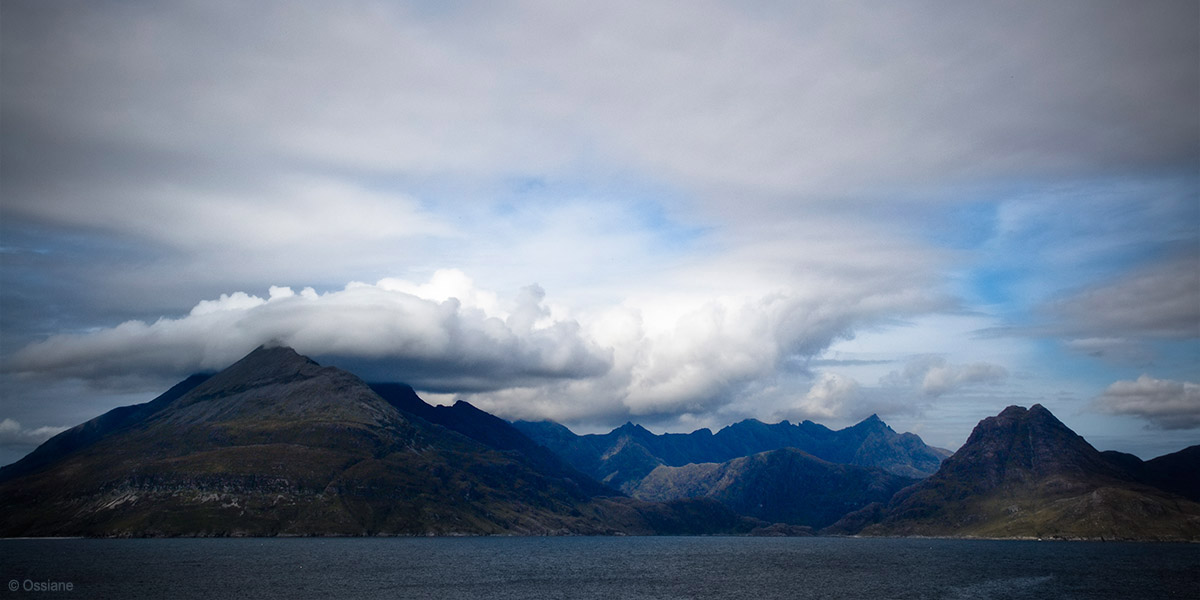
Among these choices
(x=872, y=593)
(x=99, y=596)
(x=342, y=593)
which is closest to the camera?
(x=99, y=596)

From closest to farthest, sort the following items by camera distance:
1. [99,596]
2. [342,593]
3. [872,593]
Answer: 1. [99,596]
2. [342,593]
3. [872,593]

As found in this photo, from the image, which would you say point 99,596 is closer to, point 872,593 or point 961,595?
point 872,593

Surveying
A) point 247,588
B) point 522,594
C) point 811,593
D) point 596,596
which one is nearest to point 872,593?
point 811,593

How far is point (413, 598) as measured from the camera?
17838 cm

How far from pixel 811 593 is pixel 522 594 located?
260ft

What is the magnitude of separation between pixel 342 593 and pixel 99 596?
5404 cm

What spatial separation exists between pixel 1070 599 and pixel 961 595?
1023 inches

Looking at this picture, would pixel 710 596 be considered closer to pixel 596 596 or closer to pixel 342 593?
pixel 596 596

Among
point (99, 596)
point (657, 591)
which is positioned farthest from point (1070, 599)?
point (99, 596)

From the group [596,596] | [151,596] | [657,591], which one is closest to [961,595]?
[657,591]

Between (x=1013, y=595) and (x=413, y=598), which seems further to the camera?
(x=1013, y=595)

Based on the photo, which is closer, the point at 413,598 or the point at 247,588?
the point at 413,598

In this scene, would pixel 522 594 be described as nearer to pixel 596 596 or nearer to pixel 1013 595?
Result: pixel 596 596

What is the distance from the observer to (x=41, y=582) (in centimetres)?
19500
